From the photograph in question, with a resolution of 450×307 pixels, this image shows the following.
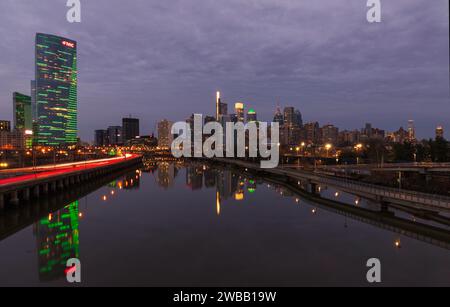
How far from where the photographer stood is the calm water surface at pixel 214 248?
821 inches

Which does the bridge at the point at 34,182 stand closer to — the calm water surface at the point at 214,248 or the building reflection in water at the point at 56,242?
the calm water surface at the point at 214,248

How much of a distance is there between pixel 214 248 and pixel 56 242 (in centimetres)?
1571

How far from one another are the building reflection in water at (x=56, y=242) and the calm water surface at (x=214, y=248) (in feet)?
0.26

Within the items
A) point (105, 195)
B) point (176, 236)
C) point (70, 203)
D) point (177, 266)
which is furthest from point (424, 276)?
point (105, 195)

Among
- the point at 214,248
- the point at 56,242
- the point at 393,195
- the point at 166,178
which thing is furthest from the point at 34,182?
the point at 393,195

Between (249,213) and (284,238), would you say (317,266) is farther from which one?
(249,213)

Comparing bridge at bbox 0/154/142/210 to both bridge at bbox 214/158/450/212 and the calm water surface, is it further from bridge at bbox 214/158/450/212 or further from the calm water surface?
bridge at bbox 214/158/450/212

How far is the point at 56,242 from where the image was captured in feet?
95.1

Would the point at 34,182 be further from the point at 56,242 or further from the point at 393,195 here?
the point at 393,195

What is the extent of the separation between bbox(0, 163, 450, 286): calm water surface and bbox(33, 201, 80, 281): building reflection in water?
3.1 inches

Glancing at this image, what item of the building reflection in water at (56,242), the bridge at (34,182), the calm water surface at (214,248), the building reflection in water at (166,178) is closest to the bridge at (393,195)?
the calm water surface at (214,248)

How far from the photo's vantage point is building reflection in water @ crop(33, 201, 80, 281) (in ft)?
74.1

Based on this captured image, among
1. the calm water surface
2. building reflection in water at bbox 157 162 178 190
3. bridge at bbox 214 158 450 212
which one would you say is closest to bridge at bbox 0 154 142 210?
the calm water surface
